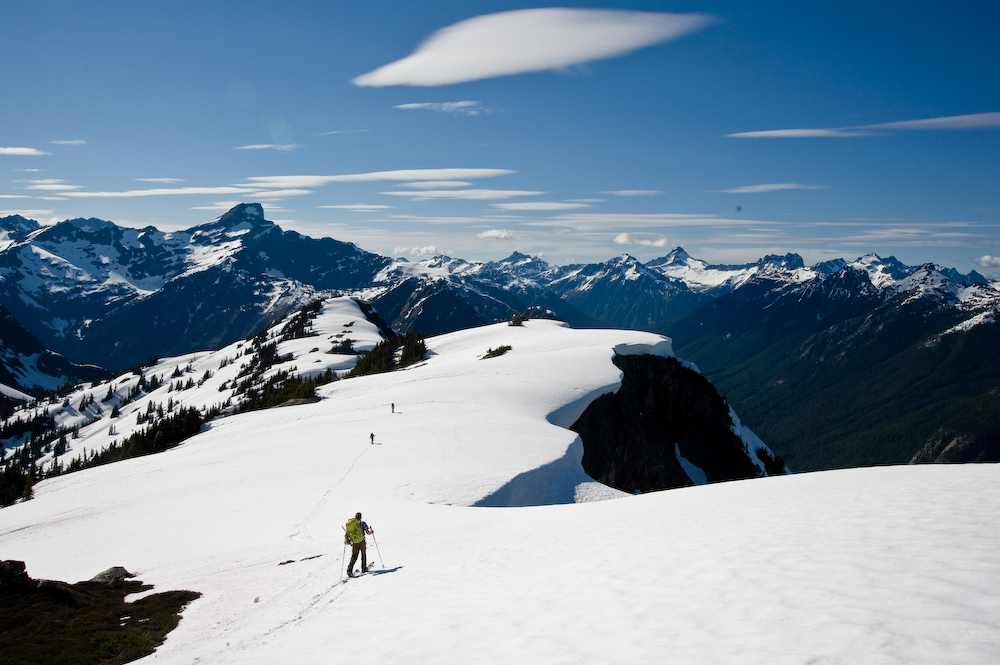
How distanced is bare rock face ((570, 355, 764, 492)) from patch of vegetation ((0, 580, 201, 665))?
37.0m

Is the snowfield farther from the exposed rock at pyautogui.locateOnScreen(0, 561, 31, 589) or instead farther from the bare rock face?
the bare rock face

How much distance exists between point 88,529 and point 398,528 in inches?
612

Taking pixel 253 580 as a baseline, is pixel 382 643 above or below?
above

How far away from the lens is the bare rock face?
161 ft

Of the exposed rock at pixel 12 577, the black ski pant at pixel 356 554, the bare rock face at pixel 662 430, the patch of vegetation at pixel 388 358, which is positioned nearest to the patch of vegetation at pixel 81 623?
the exposed rock at pixel 12 577

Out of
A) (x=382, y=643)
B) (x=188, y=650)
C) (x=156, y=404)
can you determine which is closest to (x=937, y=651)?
(x=382, y=643)

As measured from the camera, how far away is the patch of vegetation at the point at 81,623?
37.3 ft

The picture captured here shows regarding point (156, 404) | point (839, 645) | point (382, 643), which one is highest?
point (839, 645)

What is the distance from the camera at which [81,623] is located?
1302 cm

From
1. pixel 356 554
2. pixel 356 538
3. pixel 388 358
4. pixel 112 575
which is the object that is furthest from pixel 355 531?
pixel 388 358

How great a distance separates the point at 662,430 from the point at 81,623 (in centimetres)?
5780

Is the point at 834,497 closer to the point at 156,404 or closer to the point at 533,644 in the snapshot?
the point at 533,644

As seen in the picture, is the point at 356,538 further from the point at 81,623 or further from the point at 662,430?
the point at 662,430

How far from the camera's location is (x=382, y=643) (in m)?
9.92
